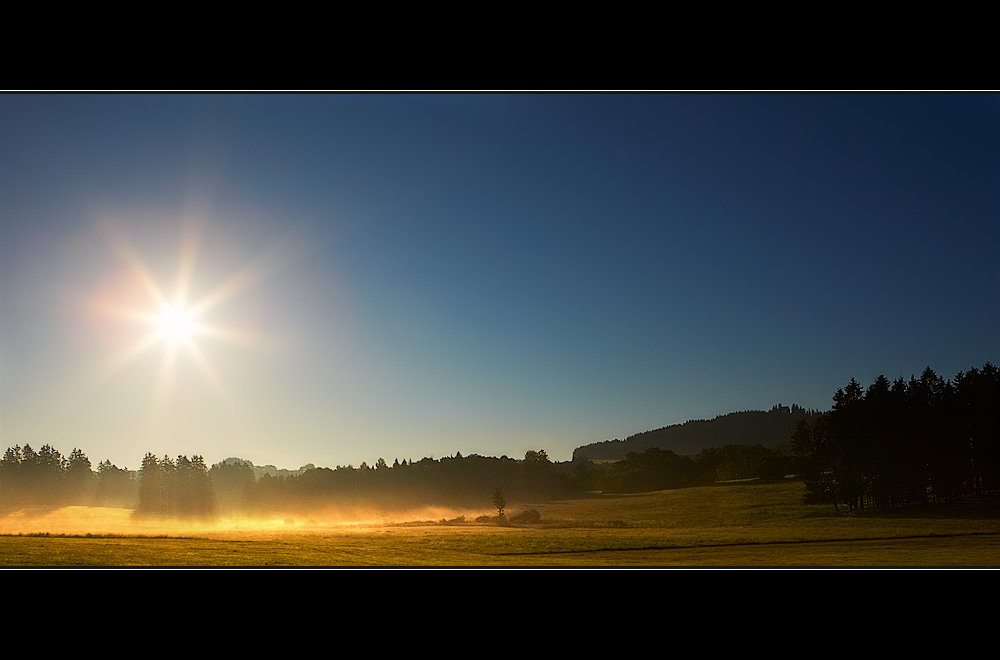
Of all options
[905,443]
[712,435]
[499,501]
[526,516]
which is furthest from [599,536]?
[905,443]

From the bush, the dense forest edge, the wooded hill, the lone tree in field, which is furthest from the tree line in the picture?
the lone tree in field

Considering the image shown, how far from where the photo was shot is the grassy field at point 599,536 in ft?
34.3

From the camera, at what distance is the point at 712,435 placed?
39.8ft

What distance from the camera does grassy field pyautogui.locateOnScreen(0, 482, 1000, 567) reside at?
10.5 meters

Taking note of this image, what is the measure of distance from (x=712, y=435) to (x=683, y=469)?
916mm

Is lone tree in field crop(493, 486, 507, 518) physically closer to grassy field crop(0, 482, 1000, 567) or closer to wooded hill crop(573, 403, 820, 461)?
grassy field crop(0, 482, 1000, 567)

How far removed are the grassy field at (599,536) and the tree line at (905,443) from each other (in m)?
0.39
